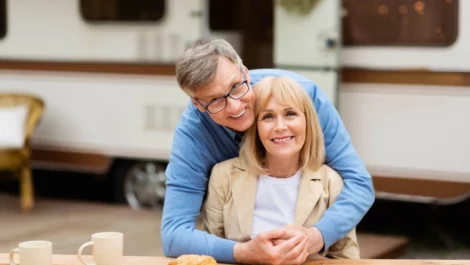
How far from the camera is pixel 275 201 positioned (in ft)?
9.53

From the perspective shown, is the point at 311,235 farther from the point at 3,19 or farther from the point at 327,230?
the point at 3,19

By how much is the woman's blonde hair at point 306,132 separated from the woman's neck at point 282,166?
2 cm

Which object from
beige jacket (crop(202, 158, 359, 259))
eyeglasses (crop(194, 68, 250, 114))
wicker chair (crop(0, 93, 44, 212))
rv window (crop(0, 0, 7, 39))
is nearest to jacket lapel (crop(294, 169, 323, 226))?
beige jacket (crop(202, 158, 359, 259))

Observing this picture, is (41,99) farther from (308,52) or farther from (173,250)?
(173,250)

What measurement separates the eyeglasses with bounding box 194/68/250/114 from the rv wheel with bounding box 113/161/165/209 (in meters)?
4.25

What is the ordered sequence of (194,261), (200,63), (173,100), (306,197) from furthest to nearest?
(173,100) → (306,197) → (200,63) → (194,261)

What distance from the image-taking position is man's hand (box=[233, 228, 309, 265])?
8.55 ft

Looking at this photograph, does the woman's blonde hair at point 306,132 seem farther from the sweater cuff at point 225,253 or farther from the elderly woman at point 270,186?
the sweater cuff at point 225,253

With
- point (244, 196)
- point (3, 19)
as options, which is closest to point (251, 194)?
point (244, 196)

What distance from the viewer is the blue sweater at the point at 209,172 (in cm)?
287

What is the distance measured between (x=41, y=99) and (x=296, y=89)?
4988mm

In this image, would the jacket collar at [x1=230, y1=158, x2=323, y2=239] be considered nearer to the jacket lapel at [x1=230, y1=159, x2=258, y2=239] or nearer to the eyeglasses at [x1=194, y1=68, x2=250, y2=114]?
the jacket lapel at [x1=230, y1=159, x2=258, y2=239]

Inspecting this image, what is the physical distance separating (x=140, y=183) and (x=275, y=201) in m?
4.31

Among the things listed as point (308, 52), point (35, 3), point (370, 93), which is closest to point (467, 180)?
point (370, 93)
